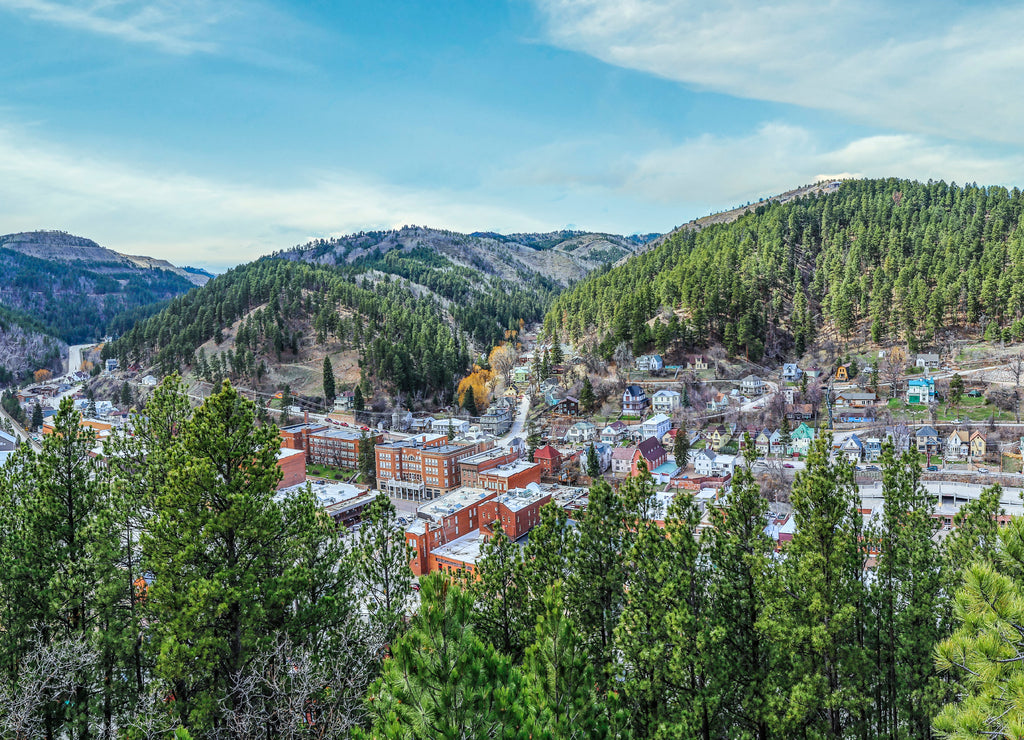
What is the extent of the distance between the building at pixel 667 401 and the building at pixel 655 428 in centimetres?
345

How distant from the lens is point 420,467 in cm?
4338

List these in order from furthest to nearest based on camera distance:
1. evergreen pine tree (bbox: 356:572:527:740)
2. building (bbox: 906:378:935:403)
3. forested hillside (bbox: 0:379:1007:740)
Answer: building (bbox: 906:378:935:403) < forested hillside (bbox: 0:379:1007:740) < evergreen pine tree (bbox: 356:572:527:740)

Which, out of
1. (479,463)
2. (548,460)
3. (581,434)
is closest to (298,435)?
(479,463)

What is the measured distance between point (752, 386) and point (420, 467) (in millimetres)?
30024

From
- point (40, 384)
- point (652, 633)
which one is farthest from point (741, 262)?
point (40, 384)

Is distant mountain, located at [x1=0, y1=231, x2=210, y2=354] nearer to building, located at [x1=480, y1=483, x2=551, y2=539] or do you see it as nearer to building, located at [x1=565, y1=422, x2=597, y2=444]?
building, located at [x1=565, y1=422, x2=597, y2=444]

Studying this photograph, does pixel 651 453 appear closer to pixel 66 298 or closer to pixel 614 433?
pixel 614 433

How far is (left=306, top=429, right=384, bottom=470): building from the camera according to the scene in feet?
160

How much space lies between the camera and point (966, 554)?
26.6ft

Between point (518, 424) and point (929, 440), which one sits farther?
point (518, 424)

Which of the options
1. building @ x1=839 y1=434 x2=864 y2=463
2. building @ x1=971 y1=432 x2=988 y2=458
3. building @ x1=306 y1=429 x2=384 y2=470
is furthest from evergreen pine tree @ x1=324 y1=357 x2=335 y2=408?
building @ x1=971 y1=432 x2=988 y2=458

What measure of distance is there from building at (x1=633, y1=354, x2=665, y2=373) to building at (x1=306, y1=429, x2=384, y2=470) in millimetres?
25958

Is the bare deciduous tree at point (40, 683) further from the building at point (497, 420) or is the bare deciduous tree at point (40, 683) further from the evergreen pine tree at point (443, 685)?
the building at point (497, 420)

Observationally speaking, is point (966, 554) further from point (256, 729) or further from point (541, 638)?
point (256, 729)
